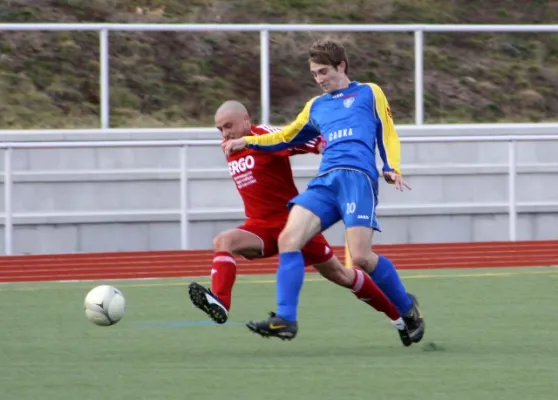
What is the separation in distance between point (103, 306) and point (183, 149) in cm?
746

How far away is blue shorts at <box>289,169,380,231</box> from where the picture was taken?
24.7 feet

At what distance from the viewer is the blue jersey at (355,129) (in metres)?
7.63

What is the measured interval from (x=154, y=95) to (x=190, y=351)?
10.8m

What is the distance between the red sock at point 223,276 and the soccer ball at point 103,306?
62 cm

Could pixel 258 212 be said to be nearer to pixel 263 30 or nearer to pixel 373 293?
pixel 373 293

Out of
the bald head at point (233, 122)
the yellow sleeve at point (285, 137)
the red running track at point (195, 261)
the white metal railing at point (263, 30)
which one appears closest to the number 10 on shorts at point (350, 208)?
the yellow sleeve at point (285, 137)

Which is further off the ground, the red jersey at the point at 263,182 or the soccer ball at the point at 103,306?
the red jersey at the point at 263,182

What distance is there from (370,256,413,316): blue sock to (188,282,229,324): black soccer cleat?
0.86m

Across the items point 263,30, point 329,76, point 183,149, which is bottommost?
point 183,149

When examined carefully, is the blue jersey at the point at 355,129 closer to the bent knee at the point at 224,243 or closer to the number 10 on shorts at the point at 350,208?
the number 10 on shorts at the point at 350,208

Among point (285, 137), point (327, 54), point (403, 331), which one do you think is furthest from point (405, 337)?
point (327, 54)

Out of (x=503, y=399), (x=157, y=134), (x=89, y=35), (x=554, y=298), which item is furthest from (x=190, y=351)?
(x=89, y=35)

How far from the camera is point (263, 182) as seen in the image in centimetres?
839

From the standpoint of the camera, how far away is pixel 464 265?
1445 cm
